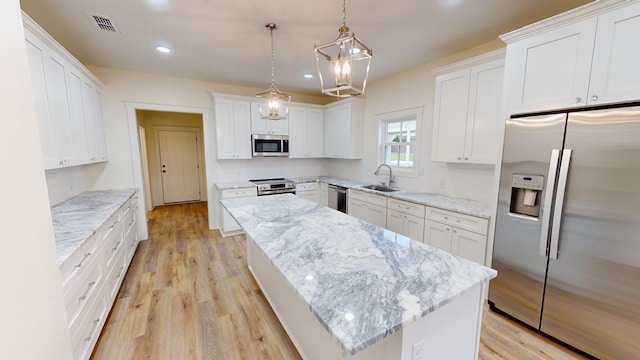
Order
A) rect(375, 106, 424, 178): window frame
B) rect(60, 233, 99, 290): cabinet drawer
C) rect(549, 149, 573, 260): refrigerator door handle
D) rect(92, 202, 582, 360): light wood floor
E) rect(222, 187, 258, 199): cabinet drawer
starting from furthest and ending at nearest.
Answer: rect(222, 187, 258, 199): cabinet drawer
rect(375, 106, 424, 178): window frame
rect(92, 202, 582, 360): light wood floor
rect(549, 149, 573, 260): refrigerator door handle
rect(60, 233, 99, 290): cabinet drawer

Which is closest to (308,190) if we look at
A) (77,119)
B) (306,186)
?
(306,186)

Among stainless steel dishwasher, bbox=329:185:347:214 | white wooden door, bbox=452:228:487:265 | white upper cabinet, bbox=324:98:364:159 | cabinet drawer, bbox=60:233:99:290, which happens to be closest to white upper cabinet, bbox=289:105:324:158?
white upper cabinet, bbox=324:98:364:159

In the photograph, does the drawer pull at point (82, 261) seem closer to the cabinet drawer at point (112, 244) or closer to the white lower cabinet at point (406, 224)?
the cabinet drawer at point (112, 244)

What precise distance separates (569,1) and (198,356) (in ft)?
13.5

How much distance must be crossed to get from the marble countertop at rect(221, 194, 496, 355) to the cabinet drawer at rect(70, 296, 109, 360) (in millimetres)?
1224

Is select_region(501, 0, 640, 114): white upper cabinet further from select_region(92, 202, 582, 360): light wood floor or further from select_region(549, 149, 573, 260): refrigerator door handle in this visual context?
select_region(92, 202, 582, 360): light wood floor

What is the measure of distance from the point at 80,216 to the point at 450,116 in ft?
13.3

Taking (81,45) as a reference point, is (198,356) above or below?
below

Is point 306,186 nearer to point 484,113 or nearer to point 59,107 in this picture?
point 484,113

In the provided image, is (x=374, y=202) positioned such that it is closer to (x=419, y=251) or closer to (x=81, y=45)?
(x=419, y=251)

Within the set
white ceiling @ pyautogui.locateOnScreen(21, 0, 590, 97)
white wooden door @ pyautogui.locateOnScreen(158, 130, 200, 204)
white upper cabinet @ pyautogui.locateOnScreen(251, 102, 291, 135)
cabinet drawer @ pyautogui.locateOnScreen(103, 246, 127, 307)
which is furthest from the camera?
white wooden door @ pyautogui.locateOnScreen(158, 130, 200, 204)

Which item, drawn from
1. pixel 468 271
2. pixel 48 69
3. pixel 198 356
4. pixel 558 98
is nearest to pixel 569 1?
pixel 558 98

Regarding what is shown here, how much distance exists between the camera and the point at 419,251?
1521mm

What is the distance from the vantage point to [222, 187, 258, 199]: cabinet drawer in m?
4.17
